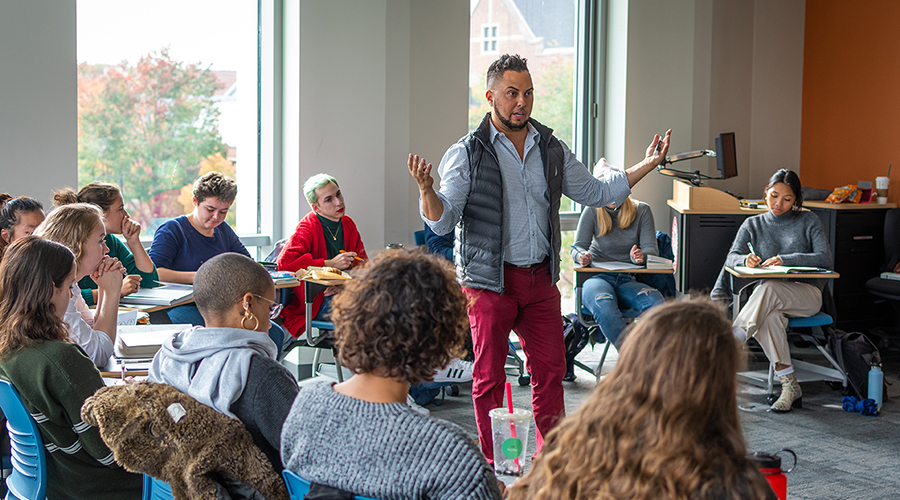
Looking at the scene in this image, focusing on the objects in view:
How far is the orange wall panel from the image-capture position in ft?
20.1

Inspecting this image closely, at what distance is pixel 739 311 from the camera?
182 inches

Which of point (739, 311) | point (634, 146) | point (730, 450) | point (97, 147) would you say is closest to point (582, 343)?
point (739, 311)

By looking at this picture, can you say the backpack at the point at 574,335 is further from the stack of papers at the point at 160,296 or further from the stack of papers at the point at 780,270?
the stack of papers at the point at 160,296

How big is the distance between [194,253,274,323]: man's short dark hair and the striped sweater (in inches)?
16.0

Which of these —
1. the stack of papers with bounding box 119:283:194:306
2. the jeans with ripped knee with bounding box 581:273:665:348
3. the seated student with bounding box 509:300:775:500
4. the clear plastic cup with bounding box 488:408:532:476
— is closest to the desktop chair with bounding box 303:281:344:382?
the stack of papers with bounding box 119:283:194:306

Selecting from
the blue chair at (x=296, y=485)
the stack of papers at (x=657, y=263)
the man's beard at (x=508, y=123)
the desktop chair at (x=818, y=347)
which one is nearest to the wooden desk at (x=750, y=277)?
the desktop chair at (x=818, y=347)

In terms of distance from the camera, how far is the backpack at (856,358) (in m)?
4.35

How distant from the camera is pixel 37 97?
3918 millimetres

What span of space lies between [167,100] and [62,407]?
3.14m

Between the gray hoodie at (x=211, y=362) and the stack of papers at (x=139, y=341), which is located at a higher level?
the gray hoodie at (x=211, y=362)

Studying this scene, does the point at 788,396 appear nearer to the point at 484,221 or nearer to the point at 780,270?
the point at 780,270

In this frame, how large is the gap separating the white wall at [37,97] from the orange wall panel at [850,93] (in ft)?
18.9

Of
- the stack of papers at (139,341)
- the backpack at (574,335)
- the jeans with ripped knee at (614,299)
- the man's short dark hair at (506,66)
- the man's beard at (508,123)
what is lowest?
the backpack at (574,335)

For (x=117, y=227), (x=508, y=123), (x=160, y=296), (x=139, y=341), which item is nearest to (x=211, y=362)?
(x=139, y=341)
